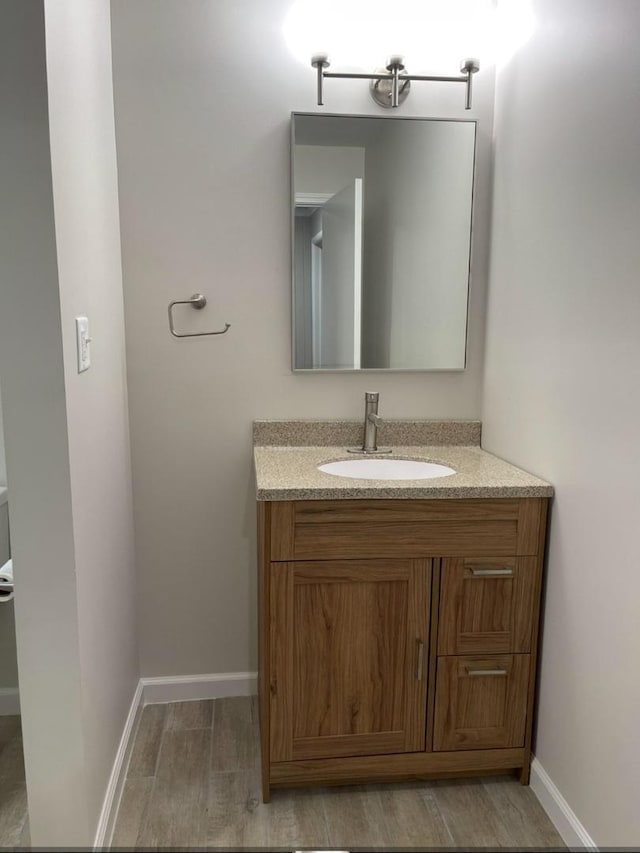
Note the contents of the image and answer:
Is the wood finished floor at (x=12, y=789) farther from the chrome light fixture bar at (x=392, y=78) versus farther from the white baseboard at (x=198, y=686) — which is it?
the chrome light fixture bar at (x=392, y=78)

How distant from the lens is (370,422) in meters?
2.13

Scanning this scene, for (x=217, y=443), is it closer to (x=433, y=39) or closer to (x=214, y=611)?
(x=214, y=611)

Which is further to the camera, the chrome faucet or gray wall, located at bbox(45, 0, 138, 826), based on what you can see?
the chrome faucet

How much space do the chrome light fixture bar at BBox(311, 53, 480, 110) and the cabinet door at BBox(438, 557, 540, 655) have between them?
1345 mm

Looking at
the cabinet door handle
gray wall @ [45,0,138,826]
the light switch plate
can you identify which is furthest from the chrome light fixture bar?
the cabinet door handle

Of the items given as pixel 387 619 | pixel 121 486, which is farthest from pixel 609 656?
pixel 121 486

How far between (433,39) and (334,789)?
220 cm

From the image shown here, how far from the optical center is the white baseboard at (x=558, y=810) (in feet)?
5.23

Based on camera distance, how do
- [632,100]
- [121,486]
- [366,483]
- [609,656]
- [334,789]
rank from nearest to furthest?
[632,100]
[609,656]
[366,483]
[334,789]
[121,486]

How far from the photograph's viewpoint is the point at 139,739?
2.08 metres

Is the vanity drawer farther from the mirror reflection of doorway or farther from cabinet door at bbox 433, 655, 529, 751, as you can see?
the mirror reflection of doorway

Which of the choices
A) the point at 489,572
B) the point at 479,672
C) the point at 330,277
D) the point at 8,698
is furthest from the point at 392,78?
the point at 8,698

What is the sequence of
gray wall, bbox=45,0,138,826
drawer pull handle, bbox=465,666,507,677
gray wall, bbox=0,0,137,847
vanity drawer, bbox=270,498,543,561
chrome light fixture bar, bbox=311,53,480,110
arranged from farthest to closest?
chrome light fixture bar, bbox=311,53,480,110
drawer pull handle, bbox=465,666,507,677
vanity drawer, bbox=270,498,543,561
gray wall, bbox=45,0,138,826
gray wall, bbox=0,0,137,847

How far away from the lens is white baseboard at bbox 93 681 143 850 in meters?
1.58
